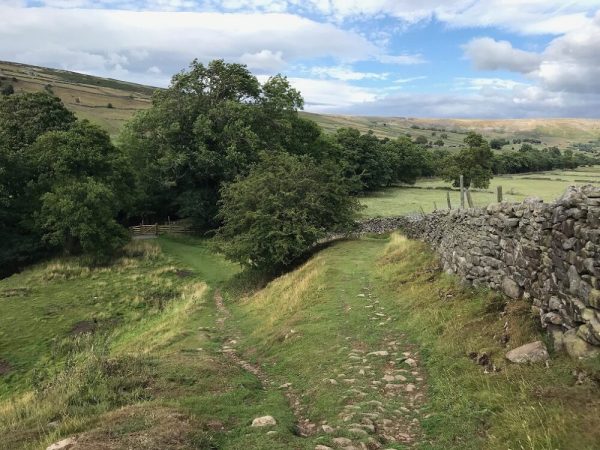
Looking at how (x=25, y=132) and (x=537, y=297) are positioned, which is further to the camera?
(x=25, y=132)

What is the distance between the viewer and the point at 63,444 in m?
6.41

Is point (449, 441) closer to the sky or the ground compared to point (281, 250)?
closer to the sky

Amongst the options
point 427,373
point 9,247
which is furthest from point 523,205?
point 9,247

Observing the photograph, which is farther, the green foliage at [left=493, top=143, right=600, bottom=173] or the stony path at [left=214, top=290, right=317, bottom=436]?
the green foliage at [left=493, top=143, right=600, bottom=173]

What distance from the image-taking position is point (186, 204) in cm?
4788

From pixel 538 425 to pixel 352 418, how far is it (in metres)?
2.78

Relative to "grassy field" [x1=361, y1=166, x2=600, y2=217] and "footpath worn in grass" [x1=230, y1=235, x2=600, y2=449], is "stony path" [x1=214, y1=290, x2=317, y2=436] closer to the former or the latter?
"footpath worn in grass" [x1=230, y1=235, x2=600, y2=449]

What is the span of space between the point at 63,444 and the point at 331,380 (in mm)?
4942

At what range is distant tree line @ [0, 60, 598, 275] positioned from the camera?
27.5 m

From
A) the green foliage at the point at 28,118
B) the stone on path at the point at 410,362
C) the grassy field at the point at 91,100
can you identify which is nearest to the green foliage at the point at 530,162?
the grassy field at the point at 91,100

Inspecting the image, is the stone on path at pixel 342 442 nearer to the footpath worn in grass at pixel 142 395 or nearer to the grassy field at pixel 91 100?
the footpath worn in grass at pixel 142 395

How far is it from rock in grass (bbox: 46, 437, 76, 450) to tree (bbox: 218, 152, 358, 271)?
737 inches

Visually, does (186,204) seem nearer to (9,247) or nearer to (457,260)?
(9,247)

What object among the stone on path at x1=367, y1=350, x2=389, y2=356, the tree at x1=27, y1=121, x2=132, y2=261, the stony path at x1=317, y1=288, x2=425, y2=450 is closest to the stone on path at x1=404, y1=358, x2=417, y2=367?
the stony path at x1=317, y1=288, x2=425, y2=450
